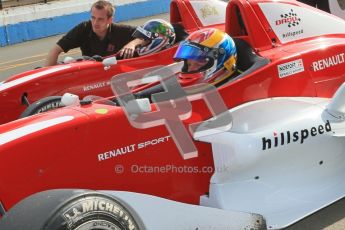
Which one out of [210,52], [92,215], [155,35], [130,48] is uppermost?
[210,52]

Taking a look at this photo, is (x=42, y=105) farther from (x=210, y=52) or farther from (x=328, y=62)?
(x=328, y=62)

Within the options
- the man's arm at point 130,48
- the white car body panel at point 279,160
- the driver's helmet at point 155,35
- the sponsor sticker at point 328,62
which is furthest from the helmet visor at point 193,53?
the man's arm at point 130,48

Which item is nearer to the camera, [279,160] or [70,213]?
[70,213]

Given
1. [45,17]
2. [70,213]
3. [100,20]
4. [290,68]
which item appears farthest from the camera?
[45,17]

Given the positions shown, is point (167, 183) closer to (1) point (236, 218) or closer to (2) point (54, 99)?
(1) point (236, 218)

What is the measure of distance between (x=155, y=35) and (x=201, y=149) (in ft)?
8.44

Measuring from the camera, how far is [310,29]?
4.52 metres

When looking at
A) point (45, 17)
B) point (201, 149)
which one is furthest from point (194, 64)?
point (45, 17)

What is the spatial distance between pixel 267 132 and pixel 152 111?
768 millimetres

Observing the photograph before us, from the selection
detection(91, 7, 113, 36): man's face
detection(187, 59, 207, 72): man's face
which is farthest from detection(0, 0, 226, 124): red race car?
detection(187, 59, 207, 72): man's face

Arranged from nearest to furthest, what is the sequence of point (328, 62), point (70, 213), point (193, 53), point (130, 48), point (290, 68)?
1. point (70, 213)
2. point (193, 53)
3. point (290, 68)
4. point (328, 62)
5. point (130, 48)

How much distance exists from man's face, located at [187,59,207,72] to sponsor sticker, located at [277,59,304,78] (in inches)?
22.9

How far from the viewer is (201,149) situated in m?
3.54

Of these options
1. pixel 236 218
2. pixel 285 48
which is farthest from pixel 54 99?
pixel 236 218
